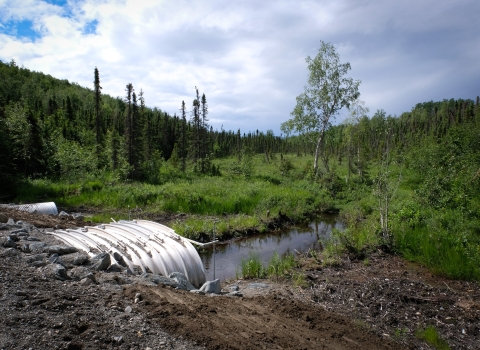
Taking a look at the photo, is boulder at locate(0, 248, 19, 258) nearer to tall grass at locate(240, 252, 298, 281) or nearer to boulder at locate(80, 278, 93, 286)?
boulder at locate(80, 278, 93, 286)

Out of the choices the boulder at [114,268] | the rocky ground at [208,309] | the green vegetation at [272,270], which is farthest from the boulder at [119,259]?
the green vegetation at [272,270]

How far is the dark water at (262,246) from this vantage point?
9409mm

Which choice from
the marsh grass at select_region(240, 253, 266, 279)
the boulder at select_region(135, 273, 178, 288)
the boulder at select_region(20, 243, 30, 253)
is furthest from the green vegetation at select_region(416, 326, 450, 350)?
the boulder at select_region(20, 243, 30, 253)

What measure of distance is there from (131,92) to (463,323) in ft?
81.4

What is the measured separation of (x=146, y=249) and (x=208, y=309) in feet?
8.99

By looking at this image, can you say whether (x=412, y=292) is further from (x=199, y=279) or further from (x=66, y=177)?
(x=66, y=177)

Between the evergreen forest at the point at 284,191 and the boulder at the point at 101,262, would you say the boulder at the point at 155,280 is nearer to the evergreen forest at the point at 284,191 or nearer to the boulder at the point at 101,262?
the boulder at the point at 101,262

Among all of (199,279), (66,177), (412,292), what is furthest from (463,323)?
(66,177)

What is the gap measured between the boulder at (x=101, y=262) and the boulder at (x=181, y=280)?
113cm

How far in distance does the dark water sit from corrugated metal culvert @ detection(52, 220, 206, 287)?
1.93m

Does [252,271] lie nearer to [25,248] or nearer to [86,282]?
[86,282]

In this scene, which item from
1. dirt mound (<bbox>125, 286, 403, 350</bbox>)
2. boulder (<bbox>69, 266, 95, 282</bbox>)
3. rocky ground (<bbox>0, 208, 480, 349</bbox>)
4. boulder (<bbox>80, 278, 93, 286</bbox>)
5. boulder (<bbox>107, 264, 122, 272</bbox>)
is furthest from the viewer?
boulder (<bbox>107, 264, 122, 272</bbox>)

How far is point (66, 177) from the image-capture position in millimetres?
19172

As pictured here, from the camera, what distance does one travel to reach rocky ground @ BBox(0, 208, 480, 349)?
3271mm
